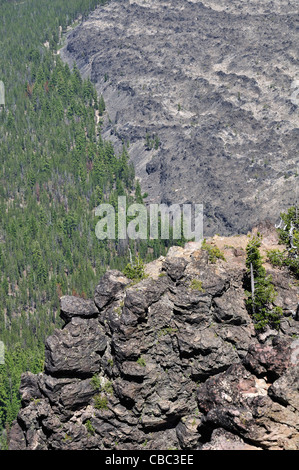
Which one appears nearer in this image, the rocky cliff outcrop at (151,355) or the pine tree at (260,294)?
the pine tree at (260,294)

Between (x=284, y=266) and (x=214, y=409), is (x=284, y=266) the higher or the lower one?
the higher one

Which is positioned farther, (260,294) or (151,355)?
(151,355)

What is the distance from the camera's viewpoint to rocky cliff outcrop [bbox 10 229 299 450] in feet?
201

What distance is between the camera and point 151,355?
62875 mm

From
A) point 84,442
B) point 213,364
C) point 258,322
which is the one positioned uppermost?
point 258,322

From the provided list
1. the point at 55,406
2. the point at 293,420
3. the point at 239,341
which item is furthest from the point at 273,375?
the point at 55,406

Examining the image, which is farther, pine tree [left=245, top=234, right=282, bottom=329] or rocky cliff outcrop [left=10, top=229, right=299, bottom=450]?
rocky cliff outcrop [left=10, top=229, right=299, bottom=450]

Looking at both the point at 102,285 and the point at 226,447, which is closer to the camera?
the point at 226,447

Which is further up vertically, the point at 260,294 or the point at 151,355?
the point at 260,294

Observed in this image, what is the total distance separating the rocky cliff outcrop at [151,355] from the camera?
2415 inches

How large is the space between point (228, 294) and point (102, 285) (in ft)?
47.1

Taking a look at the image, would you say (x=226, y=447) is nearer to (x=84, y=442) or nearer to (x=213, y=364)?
(x=213, y=364)

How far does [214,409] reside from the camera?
55094mm

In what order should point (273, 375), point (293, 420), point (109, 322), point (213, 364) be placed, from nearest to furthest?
point (293, 420)
point (273, 375)
point (213, 364)
point (109, 322)
